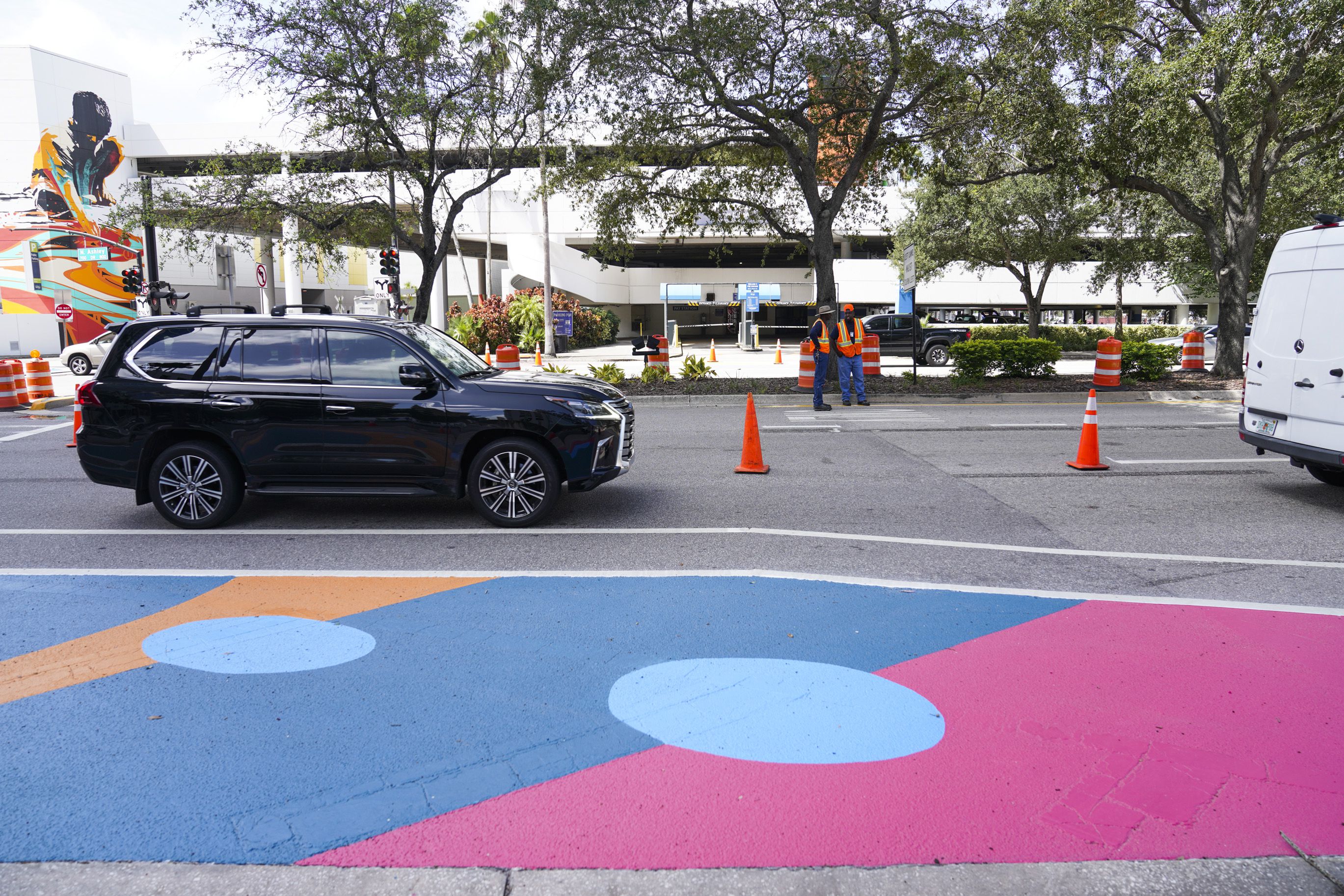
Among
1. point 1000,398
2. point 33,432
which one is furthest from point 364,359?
point 1000,398

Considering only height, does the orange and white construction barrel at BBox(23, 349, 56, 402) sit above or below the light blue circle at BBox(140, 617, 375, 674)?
above

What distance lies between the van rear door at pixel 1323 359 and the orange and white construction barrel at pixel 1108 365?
38.4 ft

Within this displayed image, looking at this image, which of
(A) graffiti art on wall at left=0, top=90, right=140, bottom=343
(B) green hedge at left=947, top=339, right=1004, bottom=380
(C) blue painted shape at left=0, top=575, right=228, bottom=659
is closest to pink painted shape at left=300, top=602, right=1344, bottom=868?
(C) blue painted shape at left=0, top=575, right=228, bottom=659

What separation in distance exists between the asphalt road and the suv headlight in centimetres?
96

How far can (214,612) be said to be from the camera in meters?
5.43

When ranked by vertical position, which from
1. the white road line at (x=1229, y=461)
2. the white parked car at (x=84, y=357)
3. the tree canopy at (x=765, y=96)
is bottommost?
the white road line at (x=1229, y=461)

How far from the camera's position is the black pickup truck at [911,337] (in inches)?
1232

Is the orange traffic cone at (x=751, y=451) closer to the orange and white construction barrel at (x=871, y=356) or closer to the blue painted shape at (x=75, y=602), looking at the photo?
the blue painted shape at (x=75, y=602)

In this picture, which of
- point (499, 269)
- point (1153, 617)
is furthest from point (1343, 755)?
point (499, 269)

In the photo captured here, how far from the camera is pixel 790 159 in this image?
63.3 feet

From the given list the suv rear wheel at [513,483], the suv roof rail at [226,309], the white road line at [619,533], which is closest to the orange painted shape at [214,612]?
the white road line at [619,533]

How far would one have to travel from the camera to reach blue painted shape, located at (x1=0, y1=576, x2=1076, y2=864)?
125 inches

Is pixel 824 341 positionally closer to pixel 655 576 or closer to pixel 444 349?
pixel 444 349

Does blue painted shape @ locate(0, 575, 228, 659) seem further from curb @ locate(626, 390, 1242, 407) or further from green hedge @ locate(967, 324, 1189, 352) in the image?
green hedge @ locate(967, 324, 1189, 352)
